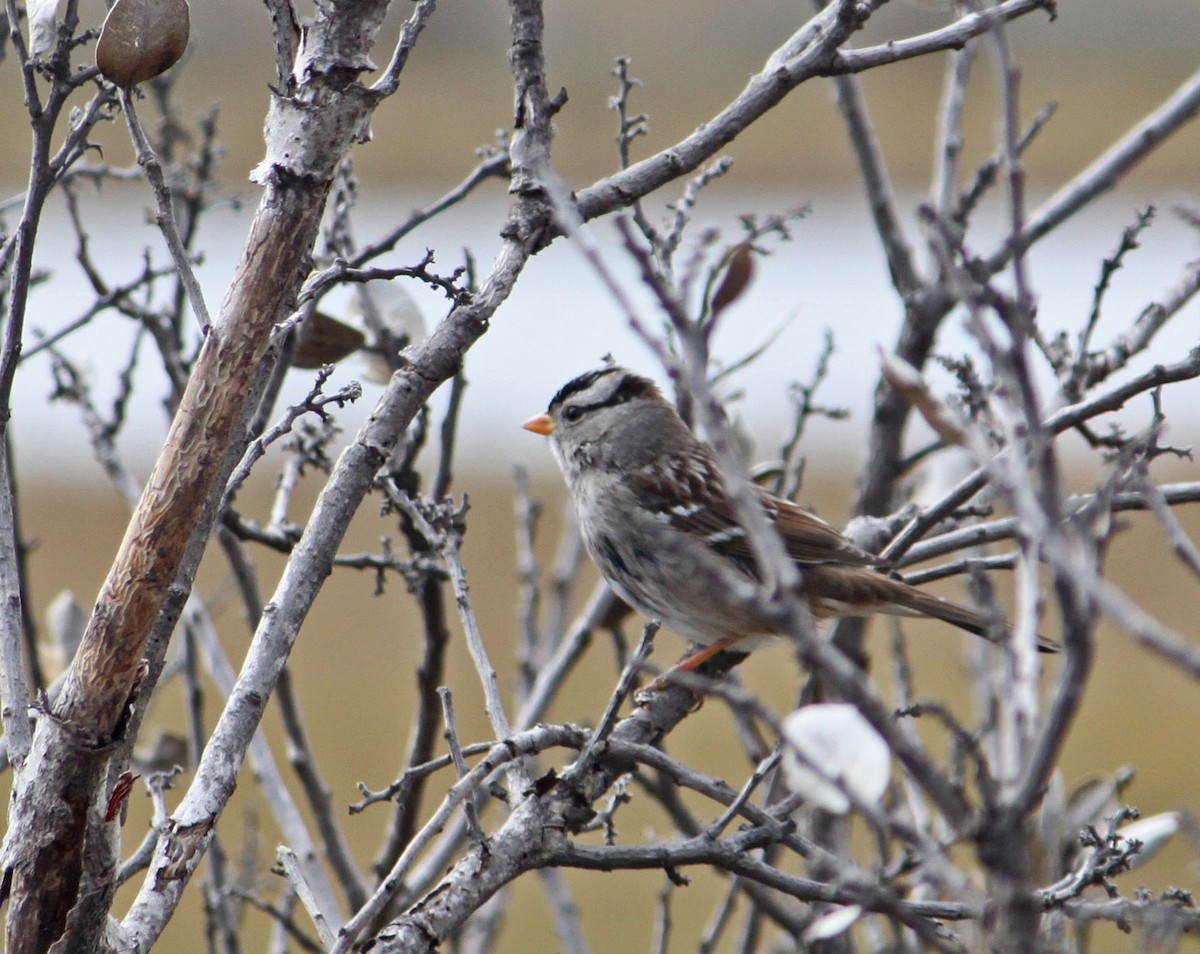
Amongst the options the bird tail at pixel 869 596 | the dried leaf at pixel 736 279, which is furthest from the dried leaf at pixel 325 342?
the bird tail at pixel 869 596

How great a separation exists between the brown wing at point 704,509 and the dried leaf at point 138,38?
2.20 m

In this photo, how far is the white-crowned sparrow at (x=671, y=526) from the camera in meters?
3.41

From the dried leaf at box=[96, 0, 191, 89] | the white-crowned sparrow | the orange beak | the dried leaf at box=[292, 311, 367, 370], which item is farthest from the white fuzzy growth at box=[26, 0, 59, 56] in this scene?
the orange beak

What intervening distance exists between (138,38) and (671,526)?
93.5 inches

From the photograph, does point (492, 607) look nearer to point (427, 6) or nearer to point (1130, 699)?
point (1130, 699)

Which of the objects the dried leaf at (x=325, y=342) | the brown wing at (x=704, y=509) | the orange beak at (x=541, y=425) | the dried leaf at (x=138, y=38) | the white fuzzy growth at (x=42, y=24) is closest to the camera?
the dried leaf at (x=138, y=38)

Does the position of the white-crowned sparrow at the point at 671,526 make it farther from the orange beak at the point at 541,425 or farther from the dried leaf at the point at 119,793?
the dried leaf at the point at 119,793

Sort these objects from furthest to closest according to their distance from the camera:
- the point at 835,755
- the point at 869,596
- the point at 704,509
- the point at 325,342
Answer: the point at 704,509, the point at 869,596, the point at 325,342, the point at 835,755

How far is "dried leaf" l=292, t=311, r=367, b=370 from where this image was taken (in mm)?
2504

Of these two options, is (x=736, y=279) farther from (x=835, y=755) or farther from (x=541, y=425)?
(x=541, y=425)

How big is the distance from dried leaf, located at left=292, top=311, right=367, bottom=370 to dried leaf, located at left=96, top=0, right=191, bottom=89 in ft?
3.04

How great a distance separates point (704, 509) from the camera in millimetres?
3848

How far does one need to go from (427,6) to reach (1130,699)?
615cm

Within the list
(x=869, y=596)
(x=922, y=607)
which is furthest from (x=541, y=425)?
(x=922, y=607)
